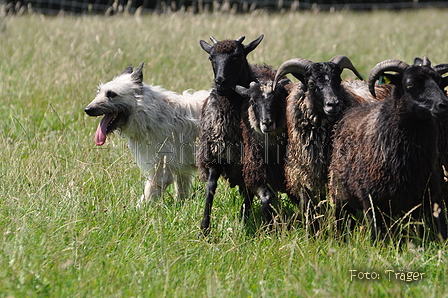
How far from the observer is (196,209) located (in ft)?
19.6

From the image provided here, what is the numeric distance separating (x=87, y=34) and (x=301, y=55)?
405 centimetres

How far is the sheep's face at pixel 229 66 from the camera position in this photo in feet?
19.1

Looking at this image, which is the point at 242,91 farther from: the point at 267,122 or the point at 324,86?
the point at 324,86

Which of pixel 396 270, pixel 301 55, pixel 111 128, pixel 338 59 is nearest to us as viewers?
pixel 396 270

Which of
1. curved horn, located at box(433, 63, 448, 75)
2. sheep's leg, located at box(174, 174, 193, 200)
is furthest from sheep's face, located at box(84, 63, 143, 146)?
curved horn, located at box(433, 63, 448, 75)

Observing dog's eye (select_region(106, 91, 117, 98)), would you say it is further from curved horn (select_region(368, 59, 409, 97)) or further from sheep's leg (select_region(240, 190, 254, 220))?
curved horn (select_region(368, 59, 409, 97))

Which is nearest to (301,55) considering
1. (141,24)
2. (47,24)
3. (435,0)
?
(141,24)

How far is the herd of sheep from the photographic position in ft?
16.3

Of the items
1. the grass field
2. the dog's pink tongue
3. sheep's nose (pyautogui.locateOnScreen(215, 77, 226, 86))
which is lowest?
the grass field

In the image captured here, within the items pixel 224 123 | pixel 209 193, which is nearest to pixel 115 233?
pixel 209 193

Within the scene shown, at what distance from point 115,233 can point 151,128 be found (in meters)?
1.70

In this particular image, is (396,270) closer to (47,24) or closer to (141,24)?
(141,24)

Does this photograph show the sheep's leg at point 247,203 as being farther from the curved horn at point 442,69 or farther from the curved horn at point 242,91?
the curved horn at point 442,69

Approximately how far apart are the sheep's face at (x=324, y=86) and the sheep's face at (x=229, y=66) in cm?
75
